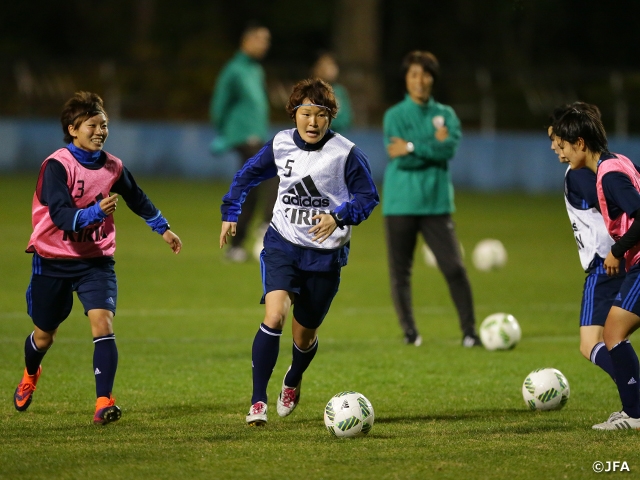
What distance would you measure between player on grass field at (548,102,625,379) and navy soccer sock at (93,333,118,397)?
8.67ft

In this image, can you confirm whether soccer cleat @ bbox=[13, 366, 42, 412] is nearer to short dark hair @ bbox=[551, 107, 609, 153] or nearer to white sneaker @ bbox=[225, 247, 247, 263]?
short dark hair @ bbox=[551, 107, 609, 153]

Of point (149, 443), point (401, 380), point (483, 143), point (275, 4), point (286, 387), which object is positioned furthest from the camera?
point (275, 4)

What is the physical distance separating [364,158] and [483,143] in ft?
67.6

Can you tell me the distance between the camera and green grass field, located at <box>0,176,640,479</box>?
5.21 metres

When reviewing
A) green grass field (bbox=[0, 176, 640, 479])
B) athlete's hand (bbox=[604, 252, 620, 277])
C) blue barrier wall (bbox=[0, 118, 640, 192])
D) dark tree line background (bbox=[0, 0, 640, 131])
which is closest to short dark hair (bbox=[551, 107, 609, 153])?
athlete's hand (bbox=[604, 252, 620, 277])

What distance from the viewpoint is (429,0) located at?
4028cm

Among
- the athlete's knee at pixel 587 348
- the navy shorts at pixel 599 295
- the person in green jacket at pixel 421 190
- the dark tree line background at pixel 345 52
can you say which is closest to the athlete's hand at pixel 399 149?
the person in green jacket at pixel 421 190

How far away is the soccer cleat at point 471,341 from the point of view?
8.91 metres

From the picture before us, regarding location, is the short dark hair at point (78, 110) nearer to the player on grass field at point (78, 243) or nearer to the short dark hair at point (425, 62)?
the player on grass field at point (78, 243)

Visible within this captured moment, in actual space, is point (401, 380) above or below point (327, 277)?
below

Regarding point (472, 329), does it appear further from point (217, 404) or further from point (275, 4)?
point (275, 4)

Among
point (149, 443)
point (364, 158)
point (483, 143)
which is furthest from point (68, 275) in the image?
point (483, 143)

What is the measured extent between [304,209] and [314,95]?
2.11 ft

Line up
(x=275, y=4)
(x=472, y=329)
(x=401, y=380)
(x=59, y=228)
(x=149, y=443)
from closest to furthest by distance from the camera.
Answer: (x=149, y=443) < (x=59, y=228) < (x=401, y=380) < (x=472, y=329) < (x=275, y=4)
